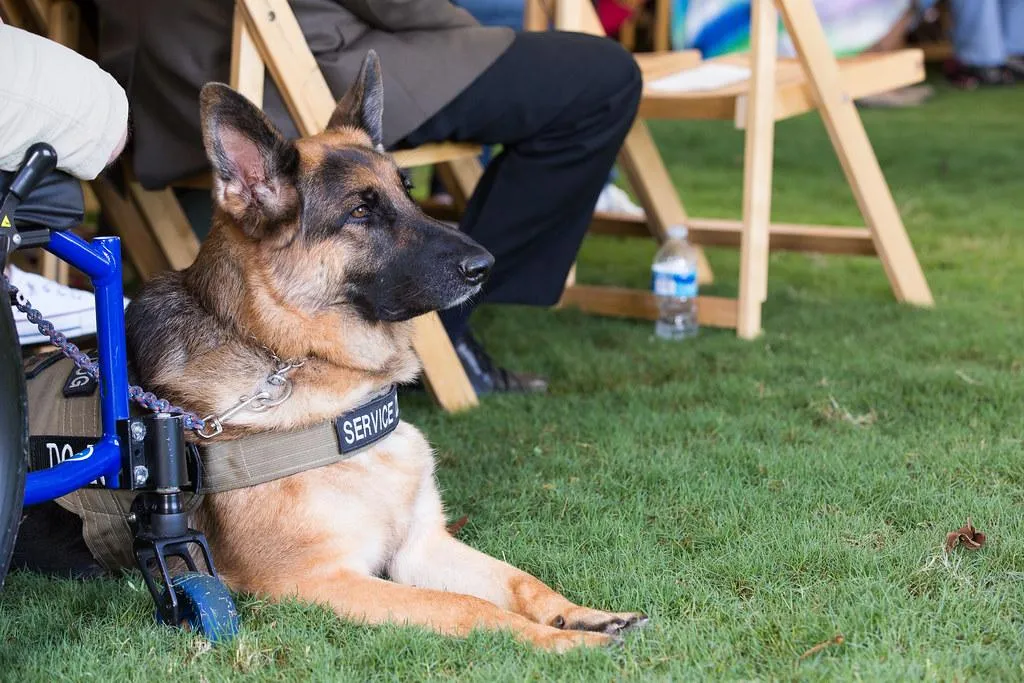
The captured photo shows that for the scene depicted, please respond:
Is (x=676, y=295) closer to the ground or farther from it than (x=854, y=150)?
closer to the ground

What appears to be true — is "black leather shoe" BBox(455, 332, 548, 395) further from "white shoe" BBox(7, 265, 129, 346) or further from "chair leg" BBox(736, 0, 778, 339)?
"white shoe" BBox(7, 265, 129, 346)

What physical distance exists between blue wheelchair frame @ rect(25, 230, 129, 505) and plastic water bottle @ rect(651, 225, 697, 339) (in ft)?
8.61

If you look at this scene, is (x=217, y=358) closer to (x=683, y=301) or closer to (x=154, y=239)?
(x=154, y=239)

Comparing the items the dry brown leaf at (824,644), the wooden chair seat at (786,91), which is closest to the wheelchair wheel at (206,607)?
the dry brown leaf at (824,644)

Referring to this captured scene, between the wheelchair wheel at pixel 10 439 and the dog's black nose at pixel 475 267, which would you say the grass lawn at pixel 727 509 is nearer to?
the wheelchair wheel at pixel 10 439

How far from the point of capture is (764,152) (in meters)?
4.21

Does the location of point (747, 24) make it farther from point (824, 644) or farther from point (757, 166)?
point (824, 644)

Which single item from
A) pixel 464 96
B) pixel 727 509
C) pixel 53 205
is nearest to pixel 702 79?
pixel 464 96

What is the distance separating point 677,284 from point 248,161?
8.07 feet

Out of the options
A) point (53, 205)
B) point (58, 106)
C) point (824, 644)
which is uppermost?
point (58, 106)

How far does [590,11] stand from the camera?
4.41m

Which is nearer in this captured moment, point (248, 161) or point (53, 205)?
point (53, 205)

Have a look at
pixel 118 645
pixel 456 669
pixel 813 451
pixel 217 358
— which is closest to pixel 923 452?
pixel 813 451

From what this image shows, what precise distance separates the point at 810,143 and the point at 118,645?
811 cm
